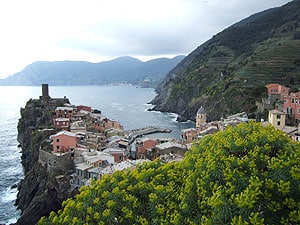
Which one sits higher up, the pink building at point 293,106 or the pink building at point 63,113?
the pink building at point 293,106

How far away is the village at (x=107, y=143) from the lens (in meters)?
30.7

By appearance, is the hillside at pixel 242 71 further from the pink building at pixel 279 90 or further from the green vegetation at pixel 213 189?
the green vegetation at pixel 213 189

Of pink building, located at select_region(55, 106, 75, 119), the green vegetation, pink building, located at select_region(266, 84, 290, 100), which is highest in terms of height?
pink building, located at select_region(266, 84, 290, 100)

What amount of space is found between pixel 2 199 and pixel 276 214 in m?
33.7

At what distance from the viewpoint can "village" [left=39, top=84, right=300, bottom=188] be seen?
1209 inches

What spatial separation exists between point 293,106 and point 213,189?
4226 centimetres

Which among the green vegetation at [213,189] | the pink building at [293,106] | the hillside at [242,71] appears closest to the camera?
the green vegetation at [213,189]

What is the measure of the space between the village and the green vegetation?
10.6m

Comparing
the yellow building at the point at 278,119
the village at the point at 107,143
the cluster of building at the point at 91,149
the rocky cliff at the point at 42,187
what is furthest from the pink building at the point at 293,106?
the rocky cliff at the point at 42,187

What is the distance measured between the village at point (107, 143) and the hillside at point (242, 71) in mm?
10429

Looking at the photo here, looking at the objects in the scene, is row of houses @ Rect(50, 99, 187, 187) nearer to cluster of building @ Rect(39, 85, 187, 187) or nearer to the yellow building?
cluster of building @ Rect(39, 85, 187, 187)

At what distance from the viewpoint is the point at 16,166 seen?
4631 cm

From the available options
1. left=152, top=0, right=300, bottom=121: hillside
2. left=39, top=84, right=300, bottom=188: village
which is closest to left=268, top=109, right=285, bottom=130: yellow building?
left=39, top=84, right=300, bottom=188: village

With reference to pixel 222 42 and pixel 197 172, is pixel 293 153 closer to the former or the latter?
pixel 197 172
